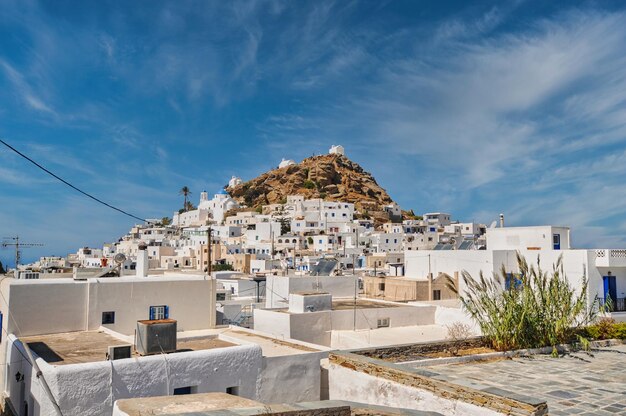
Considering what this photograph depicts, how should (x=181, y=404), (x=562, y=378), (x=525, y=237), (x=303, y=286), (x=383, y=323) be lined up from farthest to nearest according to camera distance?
(x=525, y=237)
(x=303, y=286)
(x=383, y=323)
(x=562, y=378)
(x=181, y=404)

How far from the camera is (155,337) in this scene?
11.2 meters

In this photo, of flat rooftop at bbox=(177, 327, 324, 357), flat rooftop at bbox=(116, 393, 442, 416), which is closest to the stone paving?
flat rooftop at bbox=(116, 393, 442, 416)

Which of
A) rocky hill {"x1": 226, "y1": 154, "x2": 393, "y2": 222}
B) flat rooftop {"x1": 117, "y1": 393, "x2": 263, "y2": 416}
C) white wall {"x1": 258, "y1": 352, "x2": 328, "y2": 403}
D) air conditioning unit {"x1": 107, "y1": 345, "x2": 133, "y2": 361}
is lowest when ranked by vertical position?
white wall {"x1": 258, "y1": 352, "x2": 328, "y2": 403}

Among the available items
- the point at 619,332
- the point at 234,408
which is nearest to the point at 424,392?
the point at 234,408

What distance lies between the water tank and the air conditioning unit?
Result: 598mm

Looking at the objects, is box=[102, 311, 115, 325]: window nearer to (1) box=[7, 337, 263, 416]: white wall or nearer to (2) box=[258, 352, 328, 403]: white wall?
(1) box=[7, 337, 263, 416]: white wall

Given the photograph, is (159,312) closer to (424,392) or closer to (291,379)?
(291,379)

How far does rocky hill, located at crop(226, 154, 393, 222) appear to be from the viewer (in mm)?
115625

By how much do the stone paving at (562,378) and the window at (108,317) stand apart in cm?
929

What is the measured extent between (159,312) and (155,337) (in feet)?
14.4

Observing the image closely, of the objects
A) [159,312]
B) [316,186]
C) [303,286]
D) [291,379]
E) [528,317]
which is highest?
[316,186]

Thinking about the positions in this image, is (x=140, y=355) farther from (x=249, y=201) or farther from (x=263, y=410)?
(x=249, y=201)

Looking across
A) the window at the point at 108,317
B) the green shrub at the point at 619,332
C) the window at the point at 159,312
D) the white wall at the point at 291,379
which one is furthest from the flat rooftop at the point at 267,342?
the green shrub at the point at 619,332

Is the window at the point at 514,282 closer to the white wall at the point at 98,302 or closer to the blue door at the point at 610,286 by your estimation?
the blue door at the point at 610,286
